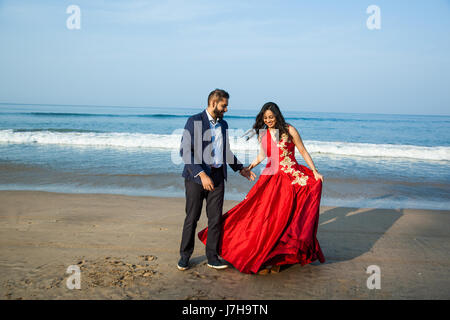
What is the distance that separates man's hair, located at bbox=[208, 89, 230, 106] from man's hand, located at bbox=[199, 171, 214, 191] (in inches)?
29.9

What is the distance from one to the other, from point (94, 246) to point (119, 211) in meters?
1.58

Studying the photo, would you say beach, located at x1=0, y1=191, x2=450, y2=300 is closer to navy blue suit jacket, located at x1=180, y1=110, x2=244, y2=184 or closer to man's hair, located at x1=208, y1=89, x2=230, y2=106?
navy blue suit jacket, located at x1=180, y1=110, x2=244, y2=184

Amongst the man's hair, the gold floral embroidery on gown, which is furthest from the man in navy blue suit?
the gold floral embroidery on gown

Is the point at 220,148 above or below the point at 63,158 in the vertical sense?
above

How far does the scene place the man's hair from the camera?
3.46 m

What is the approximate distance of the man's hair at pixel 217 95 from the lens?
3.46 meters

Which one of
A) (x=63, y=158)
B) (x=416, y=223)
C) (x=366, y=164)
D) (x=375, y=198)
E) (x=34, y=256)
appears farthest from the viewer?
(x=366, y=164)

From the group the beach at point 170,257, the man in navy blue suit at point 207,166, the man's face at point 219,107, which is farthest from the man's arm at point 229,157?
the beach at point 170,257

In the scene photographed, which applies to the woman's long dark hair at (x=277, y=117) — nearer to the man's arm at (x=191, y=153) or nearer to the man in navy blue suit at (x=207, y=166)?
the man in navy blue suit at (x=207, y=166)

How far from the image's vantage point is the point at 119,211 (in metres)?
5.70

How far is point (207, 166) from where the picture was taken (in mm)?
3459
